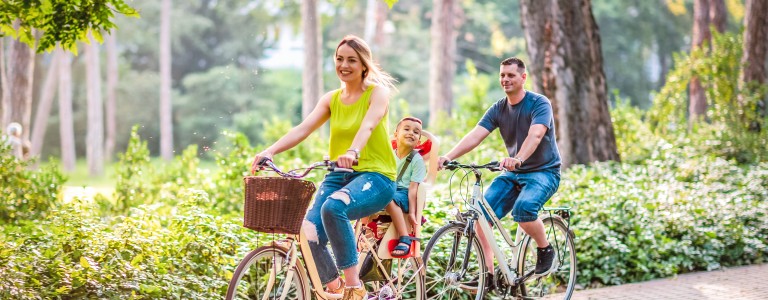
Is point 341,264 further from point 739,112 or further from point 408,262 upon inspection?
point 739,112

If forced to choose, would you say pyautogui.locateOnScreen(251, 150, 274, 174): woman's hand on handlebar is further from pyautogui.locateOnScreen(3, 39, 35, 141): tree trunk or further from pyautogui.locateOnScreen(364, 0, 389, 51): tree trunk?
pyautogui.locateOnScreen(364, 0, 389, 51): tree trunk

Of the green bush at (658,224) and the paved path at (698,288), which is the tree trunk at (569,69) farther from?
the paved path at (698,288)

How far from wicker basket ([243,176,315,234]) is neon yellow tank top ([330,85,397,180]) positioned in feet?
2.23

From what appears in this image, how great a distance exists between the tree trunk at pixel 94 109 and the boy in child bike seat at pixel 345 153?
35.5m

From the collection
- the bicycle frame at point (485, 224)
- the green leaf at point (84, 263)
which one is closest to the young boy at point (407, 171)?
the bicycle frame at point (485, 224)

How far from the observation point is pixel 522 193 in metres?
7.12

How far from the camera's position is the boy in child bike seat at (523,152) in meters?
7.04

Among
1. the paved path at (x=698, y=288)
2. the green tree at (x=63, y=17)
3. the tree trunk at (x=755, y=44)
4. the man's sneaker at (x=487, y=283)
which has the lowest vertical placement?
the paved path at (x=698, y=288)

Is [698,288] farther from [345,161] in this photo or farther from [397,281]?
[345,161]

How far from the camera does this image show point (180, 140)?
5347 centimetres

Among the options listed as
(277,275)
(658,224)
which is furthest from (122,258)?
(658,224)

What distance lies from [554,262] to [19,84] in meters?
13.8

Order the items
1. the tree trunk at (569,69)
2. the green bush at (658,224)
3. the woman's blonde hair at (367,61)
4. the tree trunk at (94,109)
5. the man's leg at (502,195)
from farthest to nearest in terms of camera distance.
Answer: the tree trunk at (94,109), the tree trunk at (569,69), the green bush at (658,224), the man's leg at (502,195), the woman's blonde hair at (367,61)

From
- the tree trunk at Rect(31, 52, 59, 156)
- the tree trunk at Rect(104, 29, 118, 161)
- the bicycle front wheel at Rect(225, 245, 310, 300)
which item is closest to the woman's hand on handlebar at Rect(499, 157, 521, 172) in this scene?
the bicycle front wheel at Rect(225, 245, 310, 300)
